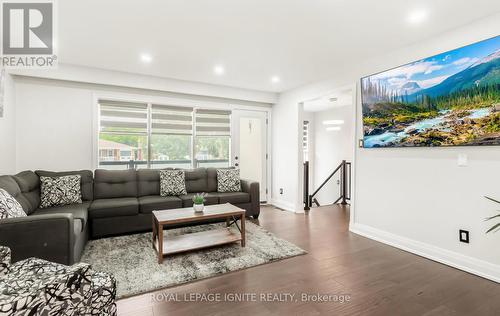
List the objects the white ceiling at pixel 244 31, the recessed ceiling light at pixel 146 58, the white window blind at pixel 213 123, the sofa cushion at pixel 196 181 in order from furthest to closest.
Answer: the white window blind at pixel 213 123
the sofa cushion at pixel 196 181
the recessed ceiling light at pixel 146 58
the white ceiling at pixel 244 31

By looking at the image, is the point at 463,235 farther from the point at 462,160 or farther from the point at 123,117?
the point at 123,117

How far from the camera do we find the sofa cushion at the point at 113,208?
337 centimetres

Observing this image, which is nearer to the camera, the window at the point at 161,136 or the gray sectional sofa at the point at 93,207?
the gray sectional sofa at the point at 93,207

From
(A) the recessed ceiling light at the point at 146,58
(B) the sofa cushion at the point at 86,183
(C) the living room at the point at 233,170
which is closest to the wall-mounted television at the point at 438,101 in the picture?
(C) the living room at the point at 233,170

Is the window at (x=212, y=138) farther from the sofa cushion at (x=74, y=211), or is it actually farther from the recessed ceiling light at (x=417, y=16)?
the recessed ceiling light at (x=417, y=16)

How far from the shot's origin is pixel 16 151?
3.74 meters

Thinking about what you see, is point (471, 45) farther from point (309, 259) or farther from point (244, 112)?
point (244, 112)

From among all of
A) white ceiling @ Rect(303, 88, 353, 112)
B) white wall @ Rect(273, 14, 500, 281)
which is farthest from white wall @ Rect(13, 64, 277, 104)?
white wall @ Rect(273, 14, 500, 281)

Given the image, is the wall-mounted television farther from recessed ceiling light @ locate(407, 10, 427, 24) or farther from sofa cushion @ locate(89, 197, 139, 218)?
sofa cushion @ locate(89, 197, 139, 218)

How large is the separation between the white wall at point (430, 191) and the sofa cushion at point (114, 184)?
3497 millimetres

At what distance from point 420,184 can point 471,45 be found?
1.51m

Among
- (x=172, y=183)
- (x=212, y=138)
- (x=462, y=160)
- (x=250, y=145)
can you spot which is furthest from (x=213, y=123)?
(x=462, y=160)

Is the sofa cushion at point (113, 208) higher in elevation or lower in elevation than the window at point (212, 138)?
lower

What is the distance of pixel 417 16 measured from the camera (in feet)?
7.91
